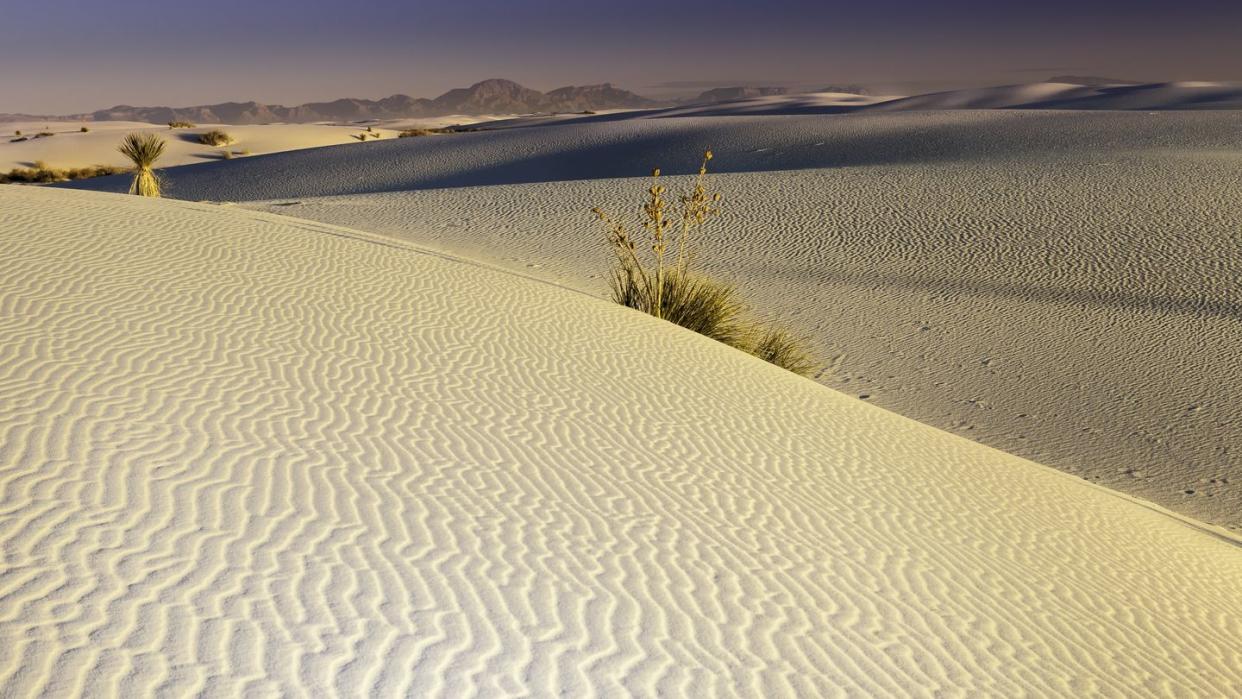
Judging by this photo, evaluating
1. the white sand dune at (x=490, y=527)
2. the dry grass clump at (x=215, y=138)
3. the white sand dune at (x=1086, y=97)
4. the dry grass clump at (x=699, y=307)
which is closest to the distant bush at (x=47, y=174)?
the dry grass clump at (x=215, y=138)

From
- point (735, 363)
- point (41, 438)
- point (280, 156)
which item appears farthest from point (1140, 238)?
point (280, 156)

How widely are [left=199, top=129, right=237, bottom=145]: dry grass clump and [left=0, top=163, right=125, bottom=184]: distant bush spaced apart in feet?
30.8

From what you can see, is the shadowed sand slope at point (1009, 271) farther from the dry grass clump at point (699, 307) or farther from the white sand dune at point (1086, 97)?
the white sand dune at point (1086, 97)

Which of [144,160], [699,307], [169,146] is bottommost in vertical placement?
[699,307]

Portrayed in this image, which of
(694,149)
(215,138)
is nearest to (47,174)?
(215,138)

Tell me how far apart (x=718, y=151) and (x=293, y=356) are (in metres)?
25.1

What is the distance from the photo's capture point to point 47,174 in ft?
117

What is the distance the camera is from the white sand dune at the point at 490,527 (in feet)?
9.86

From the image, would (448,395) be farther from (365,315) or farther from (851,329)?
(851,329)

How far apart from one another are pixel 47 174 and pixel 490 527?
123ft

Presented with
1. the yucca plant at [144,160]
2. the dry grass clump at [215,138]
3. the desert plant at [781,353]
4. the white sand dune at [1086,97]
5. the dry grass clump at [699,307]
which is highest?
the white sand dune at [1086,97]

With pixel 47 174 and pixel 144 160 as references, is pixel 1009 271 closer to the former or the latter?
pixel 144 160

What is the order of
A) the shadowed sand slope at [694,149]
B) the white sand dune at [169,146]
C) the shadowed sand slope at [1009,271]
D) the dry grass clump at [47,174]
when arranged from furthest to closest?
the white sand dune at [169,146] < the dry grass clump at [47,174] < the shadowed sand slope at [694,149] < the shadowed sand slope at [1009,271]

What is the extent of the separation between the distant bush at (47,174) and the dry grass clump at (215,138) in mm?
9384
